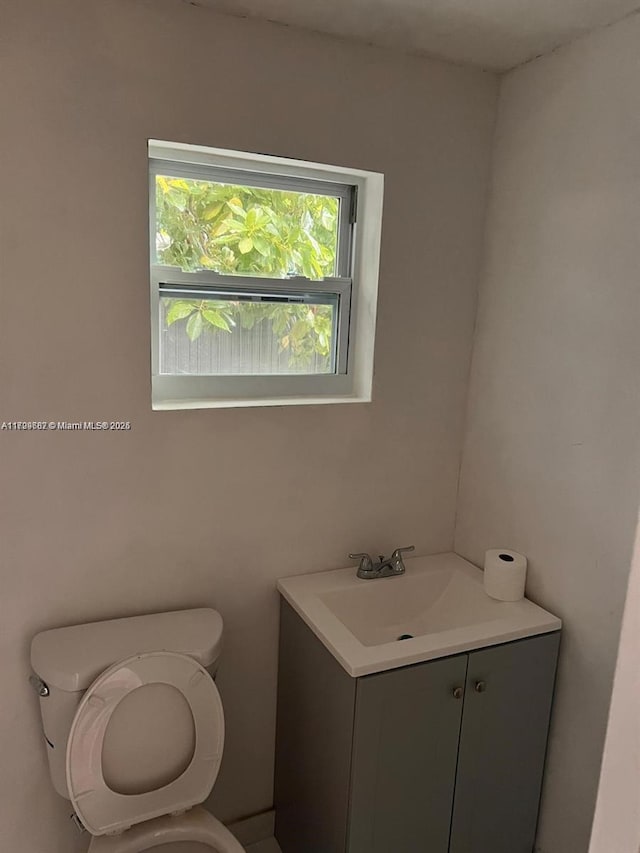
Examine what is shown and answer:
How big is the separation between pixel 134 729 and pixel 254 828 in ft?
2.47

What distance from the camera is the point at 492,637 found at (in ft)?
5.30

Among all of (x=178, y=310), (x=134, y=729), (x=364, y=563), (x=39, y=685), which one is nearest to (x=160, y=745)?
(x=134, y=729)

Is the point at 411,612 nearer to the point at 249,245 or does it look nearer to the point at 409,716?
the point at 409,716

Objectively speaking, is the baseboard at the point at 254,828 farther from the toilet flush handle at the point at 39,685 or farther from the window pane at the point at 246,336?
the window pane at the point at 246,336

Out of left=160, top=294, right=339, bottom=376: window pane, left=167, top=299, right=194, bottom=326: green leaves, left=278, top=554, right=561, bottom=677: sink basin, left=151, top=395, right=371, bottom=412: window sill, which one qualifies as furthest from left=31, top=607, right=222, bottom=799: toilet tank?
left=167, top=299, right=194, bottom=326: green leaves

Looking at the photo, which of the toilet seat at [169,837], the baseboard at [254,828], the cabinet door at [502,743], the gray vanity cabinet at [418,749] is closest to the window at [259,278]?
the gray vanity cabinet at [418,749]

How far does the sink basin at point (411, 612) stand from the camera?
1551 millimetres

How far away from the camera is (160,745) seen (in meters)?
1.55

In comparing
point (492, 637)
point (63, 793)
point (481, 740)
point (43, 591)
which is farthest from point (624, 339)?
point (63, 793)

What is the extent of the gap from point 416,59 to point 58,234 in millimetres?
1086

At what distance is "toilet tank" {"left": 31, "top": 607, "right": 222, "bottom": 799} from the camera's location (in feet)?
4.79

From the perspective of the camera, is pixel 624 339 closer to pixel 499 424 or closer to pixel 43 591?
pixel 499 424

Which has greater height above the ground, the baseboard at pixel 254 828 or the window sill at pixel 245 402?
the window sill at pixel 245 402

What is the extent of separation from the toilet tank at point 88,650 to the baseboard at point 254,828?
2.31 ft
